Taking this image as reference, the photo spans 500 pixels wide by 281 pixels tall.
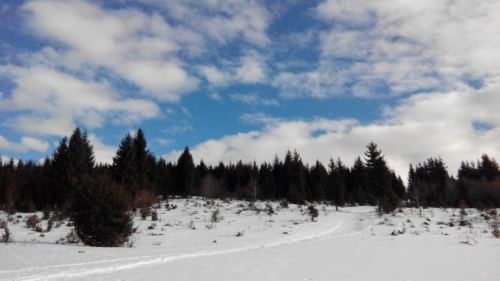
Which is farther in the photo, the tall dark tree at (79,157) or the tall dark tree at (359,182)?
the tall dark tree at (359,182)

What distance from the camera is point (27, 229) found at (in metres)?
17.9

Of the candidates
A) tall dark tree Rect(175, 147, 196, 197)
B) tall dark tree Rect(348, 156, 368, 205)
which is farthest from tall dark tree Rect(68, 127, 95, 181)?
tall dark tree Rect(348, 156, 368, 205)

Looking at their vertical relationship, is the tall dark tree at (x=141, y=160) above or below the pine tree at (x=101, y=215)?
above

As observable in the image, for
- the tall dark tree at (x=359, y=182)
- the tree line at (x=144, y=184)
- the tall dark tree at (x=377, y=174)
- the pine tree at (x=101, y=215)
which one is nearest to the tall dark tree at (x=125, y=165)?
the tree line at (x=144, y=184)

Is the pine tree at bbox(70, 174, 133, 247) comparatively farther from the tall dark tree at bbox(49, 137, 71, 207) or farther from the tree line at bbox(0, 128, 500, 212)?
the tall dark tree at bbox(49, 137, 71, 207)

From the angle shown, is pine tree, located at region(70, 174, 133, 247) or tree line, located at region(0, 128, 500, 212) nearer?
pine tree, located at region(70, 174, 133, 247)

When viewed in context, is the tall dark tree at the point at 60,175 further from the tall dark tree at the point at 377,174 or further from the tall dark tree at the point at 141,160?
the tall dark tree at the point at 377,174

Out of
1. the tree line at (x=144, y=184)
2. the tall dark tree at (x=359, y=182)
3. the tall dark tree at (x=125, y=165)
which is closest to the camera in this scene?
the tree line at (x=144, y=184)

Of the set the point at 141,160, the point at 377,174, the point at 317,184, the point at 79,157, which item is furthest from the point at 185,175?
the point at 377,174

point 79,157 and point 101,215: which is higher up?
point 79,157

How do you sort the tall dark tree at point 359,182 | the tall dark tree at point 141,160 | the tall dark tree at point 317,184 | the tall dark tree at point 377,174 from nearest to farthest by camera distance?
1. the tall dark tree at point 141,160
2. the tall dark tree at point 377,174
3. the tall dark tree at point 317,184
4. the tall dark tree at point 359,182

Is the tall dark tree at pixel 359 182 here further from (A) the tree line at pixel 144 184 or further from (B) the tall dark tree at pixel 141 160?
(B) the tall dark tree at pixel 141 160

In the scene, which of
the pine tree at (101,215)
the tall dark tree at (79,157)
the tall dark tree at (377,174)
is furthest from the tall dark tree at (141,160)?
the tall dark tree at (377,174)

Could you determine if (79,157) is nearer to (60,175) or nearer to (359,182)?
(60,175)
